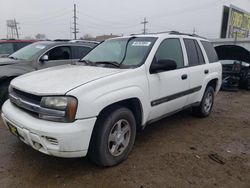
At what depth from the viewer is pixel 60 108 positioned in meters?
2.53

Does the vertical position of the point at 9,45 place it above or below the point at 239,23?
below

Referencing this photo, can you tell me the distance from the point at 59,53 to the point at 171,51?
11.3ft

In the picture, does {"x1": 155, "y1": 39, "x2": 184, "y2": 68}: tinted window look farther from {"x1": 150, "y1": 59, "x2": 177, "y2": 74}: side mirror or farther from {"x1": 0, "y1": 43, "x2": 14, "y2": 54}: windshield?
{"x1": 0, "y1": 43, "x2": 14, "y2": 54}: windshield

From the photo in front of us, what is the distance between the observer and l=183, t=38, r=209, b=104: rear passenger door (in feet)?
14.4

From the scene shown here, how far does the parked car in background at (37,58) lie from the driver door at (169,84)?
131 inches

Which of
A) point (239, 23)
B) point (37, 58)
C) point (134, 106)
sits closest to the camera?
point (134, 106)

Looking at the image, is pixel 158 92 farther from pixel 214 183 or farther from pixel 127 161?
pixel 214 183

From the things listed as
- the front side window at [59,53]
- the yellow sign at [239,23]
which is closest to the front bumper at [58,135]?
the front side window at [59,53]

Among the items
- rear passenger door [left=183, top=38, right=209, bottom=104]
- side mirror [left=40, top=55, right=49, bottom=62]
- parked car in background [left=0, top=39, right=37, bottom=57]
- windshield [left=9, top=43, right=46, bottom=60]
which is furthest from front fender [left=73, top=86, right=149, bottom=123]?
parked car in background [left=0, top=39, right=37, bottom=57]

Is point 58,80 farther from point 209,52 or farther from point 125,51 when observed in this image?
point 209,52

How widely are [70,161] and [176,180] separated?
1.44 m

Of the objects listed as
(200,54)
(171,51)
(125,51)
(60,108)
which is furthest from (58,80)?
(200,54)

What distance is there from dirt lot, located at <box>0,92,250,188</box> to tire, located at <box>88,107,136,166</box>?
0.16 m

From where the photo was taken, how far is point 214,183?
2.79m
